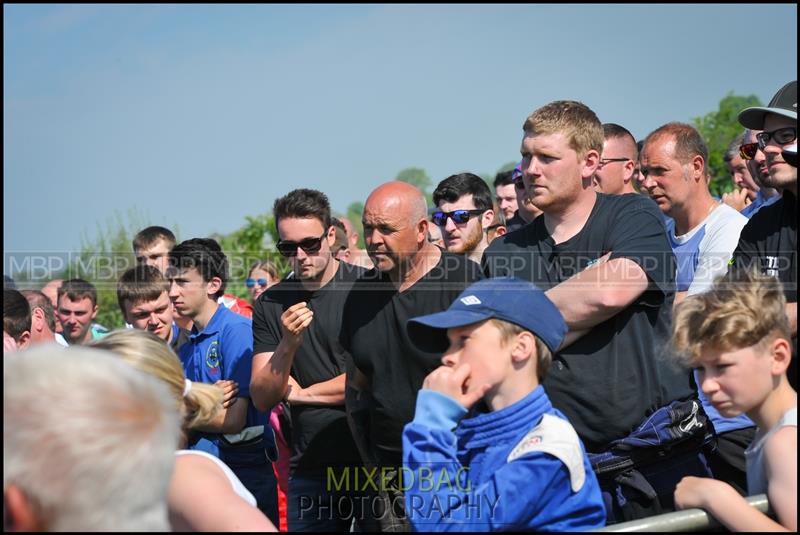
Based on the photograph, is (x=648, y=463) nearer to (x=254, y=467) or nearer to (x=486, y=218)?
(x=254, y=467)

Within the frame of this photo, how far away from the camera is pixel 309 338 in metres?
5.36

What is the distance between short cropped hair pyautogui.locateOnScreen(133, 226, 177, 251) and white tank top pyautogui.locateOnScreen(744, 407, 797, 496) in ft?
20.1

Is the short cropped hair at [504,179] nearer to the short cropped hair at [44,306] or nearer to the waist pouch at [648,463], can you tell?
the short cropped hair at [44,306]

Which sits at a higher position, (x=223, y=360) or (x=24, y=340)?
(x=24, y=340)

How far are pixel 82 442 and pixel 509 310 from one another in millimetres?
1709

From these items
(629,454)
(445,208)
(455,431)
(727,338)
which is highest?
(445,208)

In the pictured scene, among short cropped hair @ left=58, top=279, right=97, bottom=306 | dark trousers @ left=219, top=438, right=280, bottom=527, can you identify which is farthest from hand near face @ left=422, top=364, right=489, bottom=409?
short cropped hair @ left=58, top=279, right=97, bottom=306

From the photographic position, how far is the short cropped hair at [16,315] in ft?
20.2

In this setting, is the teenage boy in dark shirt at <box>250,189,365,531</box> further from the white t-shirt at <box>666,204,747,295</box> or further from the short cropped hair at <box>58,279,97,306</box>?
the short cropped hair at <box>58,279,97,306</box>

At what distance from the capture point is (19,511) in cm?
193

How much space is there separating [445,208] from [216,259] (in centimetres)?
181

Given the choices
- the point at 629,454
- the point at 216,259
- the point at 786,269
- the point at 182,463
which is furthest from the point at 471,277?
the point at 216,259

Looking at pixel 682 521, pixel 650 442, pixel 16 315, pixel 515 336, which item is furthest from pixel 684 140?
pixel 16 315

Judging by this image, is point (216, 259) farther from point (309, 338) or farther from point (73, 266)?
point (73, 266)
